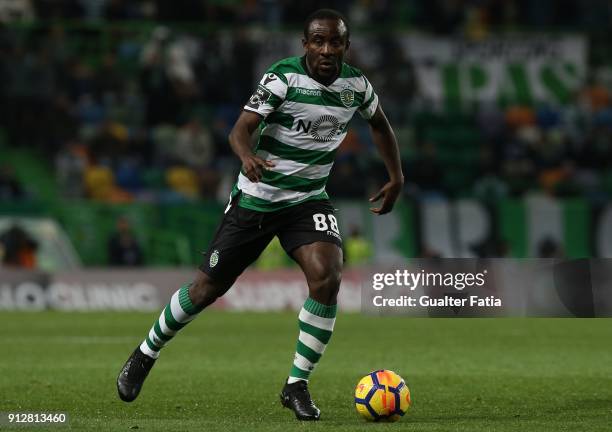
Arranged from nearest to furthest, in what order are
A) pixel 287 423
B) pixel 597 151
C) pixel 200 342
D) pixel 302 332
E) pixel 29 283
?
pixel 287 423
pixel 302 332
pixel 200 342
pixel 29 283
pixel 597 151

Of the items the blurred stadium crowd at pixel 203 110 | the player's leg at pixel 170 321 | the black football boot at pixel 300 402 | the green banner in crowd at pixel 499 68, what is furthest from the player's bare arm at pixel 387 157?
the green banner in crowd at pixel 499 68

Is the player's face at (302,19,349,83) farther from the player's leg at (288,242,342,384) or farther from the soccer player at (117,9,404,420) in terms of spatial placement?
the player's leg at (288,242,342,384)

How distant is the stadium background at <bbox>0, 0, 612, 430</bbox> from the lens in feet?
60.9

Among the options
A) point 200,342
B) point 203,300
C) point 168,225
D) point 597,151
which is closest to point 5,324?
point 200,342

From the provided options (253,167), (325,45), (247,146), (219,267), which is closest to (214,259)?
(219,267)

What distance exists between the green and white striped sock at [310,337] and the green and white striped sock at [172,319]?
2.14 ft

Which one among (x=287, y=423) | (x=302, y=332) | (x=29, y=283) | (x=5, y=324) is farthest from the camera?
(x=29, y=283)

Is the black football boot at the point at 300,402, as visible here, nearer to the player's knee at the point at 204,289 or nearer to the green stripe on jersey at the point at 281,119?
the player's knee at the point at 204,289

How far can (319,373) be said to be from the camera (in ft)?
33.4

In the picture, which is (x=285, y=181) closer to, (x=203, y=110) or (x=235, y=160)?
(x=235, y=160)

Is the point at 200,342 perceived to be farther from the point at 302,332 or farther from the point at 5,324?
the point at 302,332

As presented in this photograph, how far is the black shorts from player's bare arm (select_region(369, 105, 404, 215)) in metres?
0.37

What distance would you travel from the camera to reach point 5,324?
16.1 meters

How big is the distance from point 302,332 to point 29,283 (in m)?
13.3
